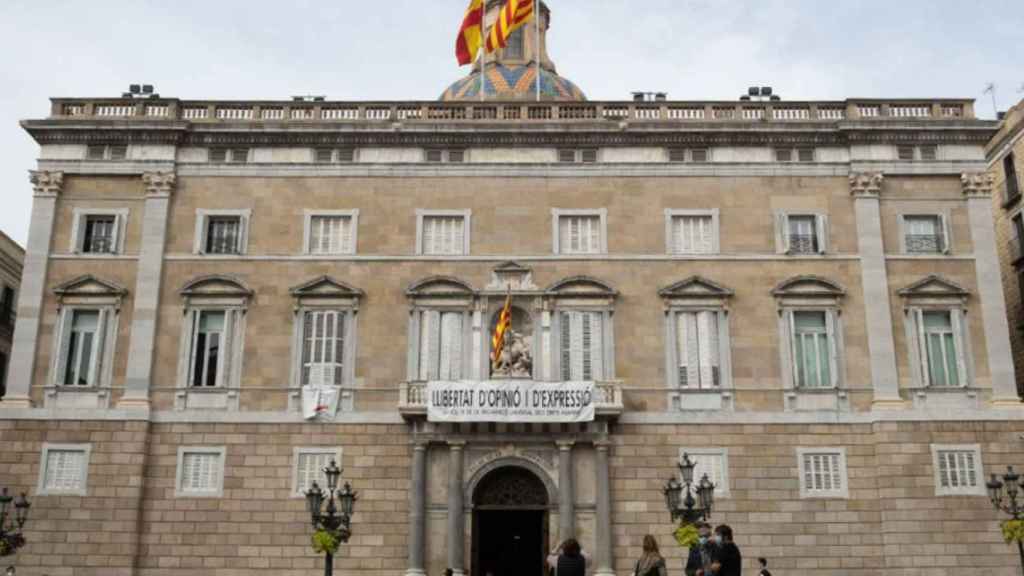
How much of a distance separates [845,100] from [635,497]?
46.3ft

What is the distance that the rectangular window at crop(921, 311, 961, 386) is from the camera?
29.4 metres

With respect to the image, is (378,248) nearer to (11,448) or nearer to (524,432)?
(524,432)

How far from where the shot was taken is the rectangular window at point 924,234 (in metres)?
30.6

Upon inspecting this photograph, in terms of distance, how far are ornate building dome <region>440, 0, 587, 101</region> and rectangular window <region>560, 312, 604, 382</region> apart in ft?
54.8

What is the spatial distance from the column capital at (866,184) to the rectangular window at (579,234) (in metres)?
7.82

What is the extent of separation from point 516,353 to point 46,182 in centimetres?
1519

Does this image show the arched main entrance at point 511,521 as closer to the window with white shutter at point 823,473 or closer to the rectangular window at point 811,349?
the window with white shutter at point 823,473

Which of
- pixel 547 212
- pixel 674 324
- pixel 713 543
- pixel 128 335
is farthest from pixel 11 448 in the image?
pixel 713 543

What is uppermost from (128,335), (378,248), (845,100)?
(845,100)

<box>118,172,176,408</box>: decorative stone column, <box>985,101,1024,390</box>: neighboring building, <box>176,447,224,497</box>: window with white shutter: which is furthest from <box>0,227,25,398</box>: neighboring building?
<box>985,101,1024,390</box>: neighboring building

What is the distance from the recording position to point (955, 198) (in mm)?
30906

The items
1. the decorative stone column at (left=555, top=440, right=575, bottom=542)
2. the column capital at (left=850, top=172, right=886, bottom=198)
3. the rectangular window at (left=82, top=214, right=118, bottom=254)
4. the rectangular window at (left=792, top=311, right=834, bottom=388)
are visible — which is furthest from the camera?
the column capital at (left=850, top=172, right=886, bottom=198)

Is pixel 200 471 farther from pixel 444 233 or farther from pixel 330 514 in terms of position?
pixel 444 233

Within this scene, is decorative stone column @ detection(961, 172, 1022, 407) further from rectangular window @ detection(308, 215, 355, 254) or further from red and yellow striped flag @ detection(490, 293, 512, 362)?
rectangular window @ detection(308, 215, 355, 254)
